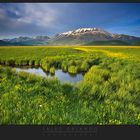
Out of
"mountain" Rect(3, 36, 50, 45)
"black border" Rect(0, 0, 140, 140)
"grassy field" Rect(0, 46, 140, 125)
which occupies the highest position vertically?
"mountain" Rect(3, 36, 50, 45)

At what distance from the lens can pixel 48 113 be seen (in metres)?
4.67

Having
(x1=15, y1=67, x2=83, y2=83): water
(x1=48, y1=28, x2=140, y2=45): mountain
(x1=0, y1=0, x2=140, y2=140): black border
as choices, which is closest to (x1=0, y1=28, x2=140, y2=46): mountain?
(x1=48, y1=28, x2=140, y2=45): mountain

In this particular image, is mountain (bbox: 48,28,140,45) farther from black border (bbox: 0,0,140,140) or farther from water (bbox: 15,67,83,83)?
black border (bbox: 0,0,140,140)

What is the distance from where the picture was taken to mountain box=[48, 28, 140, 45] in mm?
5129

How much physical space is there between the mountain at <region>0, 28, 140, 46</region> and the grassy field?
0.11m

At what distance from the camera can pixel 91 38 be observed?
5383mm

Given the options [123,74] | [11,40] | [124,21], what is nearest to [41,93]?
[11,40]

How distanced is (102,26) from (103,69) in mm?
725

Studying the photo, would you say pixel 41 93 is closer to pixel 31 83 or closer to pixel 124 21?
pixel 31 83

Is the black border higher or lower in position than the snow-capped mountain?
lower

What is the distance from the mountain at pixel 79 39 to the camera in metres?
5.13
